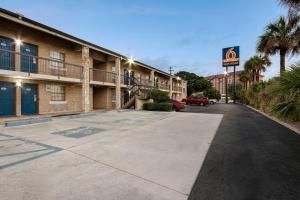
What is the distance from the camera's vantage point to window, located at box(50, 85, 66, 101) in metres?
13.2

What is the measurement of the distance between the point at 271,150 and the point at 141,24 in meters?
62.5

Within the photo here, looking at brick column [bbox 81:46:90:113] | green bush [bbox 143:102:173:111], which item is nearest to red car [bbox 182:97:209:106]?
green bush [bbox 143:102:173:111]

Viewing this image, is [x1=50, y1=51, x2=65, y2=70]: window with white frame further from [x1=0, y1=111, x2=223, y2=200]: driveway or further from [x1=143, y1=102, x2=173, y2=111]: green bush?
[x1=143, y1=102, x2=173, y2=111]: green bush

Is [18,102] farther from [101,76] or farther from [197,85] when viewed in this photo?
[197,85]

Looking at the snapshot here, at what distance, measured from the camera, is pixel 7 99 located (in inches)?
412

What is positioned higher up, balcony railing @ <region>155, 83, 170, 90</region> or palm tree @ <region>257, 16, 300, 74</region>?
palm tree @ <region>257, 16, 300, 74</region>

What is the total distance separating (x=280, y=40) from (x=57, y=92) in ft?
68.8

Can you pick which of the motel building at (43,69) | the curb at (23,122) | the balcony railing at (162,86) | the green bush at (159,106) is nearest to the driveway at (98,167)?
the curb at (23,122)

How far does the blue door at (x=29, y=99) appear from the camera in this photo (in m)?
11.3

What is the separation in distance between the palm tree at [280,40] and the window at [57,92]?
19.8m

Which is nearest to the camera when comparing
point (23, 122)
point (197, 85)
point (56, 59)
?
point (23, 122)

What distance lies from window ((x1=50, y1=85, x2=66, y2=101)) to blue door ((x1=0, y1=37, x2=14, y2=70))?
3.19 metres

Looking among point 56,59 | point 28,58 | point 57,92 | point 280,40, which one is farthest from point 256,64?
point 28,58

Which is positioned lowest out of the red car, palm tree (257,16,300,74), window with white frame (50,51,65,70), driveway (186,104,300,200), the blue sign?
driveway (186,104,300,200)
